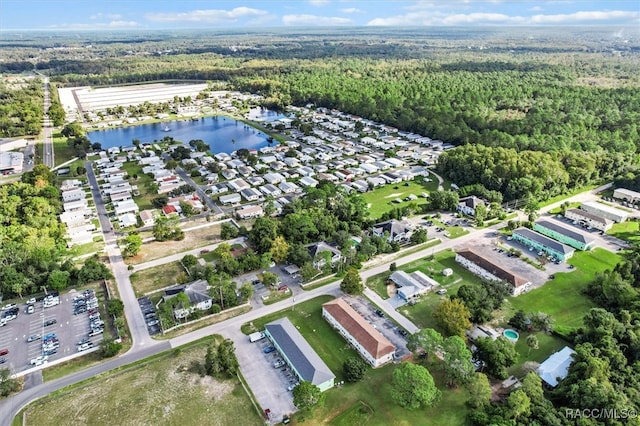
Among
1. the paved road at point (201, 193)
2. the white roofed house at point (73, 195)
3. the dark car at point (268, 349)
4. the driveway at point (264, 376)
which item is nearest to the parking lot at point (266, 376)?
the driveway at point (264, 376)

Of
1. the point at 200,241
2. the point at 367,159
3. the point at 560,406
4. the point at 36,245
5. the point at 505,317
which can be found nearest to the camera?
the point at 560,406

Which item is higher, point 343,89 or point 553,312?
point 343,89

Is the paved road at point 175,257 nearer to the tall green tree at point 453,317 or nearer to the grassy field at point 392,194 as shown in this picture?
the grassy field at point 392,194

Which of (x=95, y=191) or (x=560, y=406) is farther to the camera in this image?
(x=95, y=191)

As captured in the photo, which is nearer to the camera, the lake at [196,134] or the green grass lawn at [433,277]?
the green grass lawn at [433,277]

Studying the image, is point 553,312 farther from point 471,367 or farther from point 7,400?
point 7,400

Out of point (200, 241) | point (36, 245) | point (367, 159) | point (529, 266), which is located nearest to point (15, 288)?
point (36, 245)

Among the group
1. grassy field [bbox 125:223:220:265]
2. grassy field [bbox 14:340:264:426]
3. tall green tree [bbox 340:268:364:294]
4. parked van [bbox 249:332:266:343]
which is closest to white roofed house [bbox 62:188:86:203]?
grassy field [bbox 125:223:220:265]
